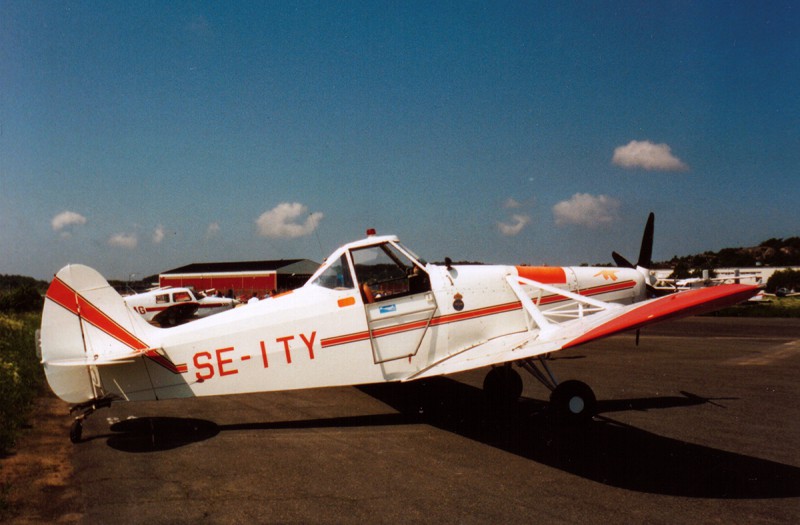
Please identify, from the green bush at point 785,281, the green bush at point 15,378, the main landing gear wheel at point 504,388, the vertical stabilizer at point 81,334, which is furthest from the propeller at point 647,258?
the green bush at point 785,281

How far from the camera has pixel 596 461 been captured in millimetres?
5645

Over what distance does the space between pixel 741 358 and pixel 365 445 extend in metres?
12.2

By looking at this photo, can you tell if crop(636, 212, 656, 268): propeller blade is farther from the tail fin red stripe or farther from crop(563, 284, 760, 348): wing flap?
the tail fin red stripe

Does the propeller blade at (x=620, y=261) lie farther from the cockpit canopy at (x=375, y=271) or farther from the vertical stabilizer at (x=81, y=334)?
the vertical stabilizer at (x=81, y=334)

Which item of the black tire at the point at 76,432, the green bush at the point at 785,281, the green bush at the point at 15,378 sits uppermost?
the green bush at the point at 15,378

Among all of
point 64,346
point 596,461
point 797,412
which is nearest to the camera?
point 596,461

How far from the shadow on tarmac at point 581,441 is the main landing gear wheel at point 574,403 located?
0.21m

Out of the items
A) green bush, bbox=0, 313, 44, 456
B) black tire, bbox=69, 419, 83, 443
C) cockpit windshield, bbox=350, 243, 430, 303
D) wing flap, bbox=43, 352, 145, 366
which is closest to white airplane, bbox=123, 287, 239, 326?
green bush, bbox=0, 313, 44, 456

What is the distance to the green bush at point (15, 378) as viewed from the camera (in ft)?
23.4

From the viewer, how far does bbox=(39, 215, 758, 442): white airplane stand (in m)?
6.21

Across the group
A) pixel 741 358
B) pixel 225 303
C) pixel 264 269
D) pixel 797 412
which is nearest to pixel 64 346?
pixel 797 412

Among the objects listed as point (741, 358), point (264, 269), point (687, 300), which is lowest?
point (741, 358)

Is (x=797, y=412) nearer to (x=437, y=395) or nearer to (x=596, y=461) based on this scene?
(x=596, y=461)

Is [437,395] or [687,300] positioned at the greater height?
[687,300]
